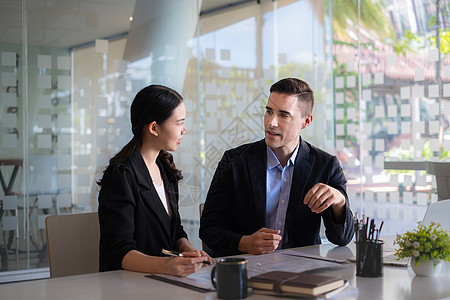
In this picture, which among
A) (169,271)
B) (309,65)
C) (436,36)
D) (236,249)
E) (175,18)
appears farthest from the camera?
(309,65)

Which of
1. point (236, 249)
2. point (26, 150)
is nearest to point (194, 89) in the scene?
point (26, 150)

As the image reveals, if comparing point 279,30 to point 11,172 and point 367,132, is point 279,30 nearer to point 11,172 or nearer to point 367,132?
point 367,132

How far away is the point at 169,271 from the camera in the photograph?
5.76 ft

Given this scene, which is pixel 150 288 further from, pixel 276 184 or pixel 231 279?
pixel 276 184

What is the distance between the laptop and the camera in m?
1.99

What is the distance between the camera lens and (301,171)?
8.43 feet

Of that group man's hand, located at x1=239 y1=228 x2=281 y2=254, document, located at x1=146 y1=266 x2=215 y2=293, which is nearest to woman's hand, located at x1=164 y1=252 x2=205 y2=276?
document, located at x1=146 y1=266 x2=215 y2=293

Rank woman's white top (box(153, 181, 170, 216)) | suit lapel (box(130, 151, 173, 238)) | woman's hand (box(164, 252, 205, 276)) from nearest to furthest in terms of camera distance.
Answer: woman's hand (box(164, 252, 205, 276))
suit lapel (box(130, 151, 173, 238))
woman's white top (box(153, 181, 170, 216))

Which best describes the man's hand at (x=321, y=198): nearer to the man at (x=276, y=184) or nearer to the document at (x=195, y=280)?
the man at (x=276, y=184)

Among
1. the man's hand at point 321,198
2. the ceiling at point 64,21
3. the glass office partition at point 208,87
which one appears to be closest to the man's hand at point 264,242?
the man's hand at point 321,198

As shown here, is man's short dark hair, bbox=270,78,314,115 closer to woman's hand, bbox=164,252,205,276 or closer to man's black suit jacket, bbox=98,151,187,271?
man's black suit jacket, bbox=98,151,187,271

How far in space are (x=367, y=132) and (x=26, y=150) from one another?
139 inches

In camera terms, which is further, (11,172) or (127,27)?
(127,27)

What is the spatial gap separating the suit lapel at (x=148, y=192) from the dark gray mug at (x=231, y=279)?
82cm
